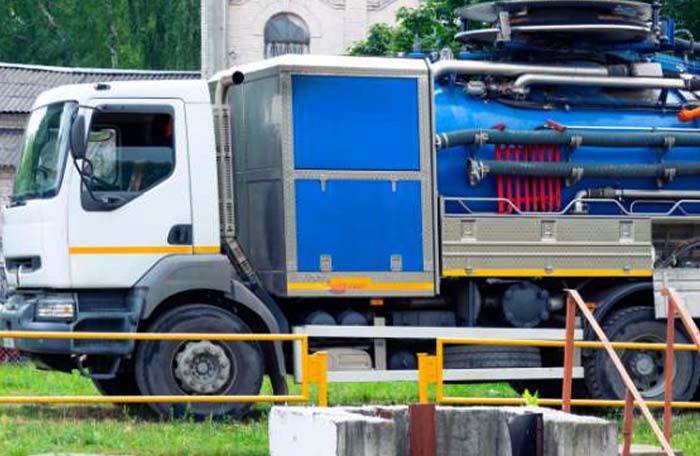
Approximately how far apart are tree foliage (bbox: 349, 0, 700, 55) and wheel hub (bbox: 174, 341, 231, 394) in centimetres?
1072

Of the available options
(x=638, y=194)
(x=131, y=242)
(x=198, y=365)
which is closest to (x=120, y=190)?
(x=131, y=242)

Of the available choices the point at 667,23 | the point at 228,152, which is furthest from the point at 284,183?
the point at 667,23

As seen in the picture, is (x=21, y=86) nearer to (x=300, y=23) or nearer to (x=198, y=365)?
(x=300, y=23)

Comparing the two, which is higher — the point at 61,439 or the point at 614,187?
the point at 614,187

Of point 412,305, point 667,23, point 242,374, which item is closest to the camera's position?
point 242,374

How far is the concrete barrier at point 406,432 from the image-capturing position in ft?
34.9

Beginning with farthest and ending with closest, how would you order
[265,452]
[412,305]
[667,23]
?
1. [667,23]
2. [412,305]
3. [265,452]

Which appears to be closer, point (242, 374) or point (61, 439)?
point (61, 439)

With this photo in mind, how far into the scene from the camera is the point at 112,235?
1606 cm

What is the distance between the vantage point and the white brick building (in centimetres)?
4431

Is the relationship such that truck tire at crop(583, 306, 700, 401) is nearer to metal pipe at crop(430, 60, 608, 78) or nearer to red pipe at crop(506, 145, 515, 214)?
red pipe at crop(506, 145, 515, 214)

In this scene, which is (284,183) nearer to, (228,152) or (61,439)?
(228,152)

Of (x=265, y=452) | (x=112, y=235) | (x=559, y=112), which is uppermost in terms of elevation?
(x=559, y=112)

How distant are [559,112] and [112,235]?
4.86m
